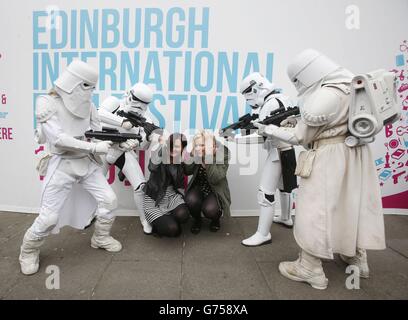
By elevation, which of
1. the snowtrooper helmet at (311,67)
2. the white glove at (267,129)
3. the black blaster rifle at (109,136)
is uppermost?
the snowtrooper helmet at (311,67)

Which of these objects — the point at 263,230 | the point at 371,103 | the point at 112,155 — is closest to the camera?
the point at 371,103

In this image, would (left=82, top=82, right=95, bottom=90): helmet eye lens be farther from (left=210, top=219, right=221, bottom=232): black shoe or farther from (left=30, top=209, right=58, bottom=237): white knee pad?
(left=210, top=219, right=221, bottom=232): black shoe

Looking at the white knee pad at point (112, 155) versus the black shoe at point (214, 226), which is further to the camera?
the black shoe at point (214, 226)

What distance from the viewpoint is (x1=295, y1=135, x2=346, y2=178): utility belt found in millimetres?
2143

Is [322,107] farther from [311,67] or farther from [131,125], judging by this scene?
[131,125]

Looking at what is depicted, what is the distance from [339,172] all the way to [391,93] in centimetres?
68

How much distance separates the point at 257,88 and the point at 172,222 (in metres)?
1.74

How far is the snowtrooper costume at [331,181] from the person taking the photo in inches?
82.0

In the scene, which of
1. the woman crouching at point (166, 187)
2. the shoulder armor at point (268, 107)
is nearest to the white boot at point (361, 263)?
the shoulder armor at point (268, 107)

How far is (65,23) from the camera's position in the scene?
3.67 metres

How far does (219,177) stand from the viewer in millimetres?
3102

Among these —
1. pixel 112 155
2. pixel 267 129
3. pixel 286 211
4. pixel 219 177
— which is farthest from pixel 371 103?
pixel 112 155

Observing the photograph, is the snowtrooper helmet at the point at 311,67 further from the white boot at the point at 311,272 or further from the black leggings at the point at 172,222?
the black leggings at the point at 172,222

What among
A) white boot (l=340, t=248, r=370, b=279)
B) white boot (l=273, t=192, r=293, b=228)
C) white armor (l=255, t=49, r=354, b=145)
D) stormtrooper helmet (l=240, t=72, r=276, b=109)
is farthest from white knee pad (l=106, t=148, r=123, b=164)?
white boot (l=340, t=248, r=370, b=279)
